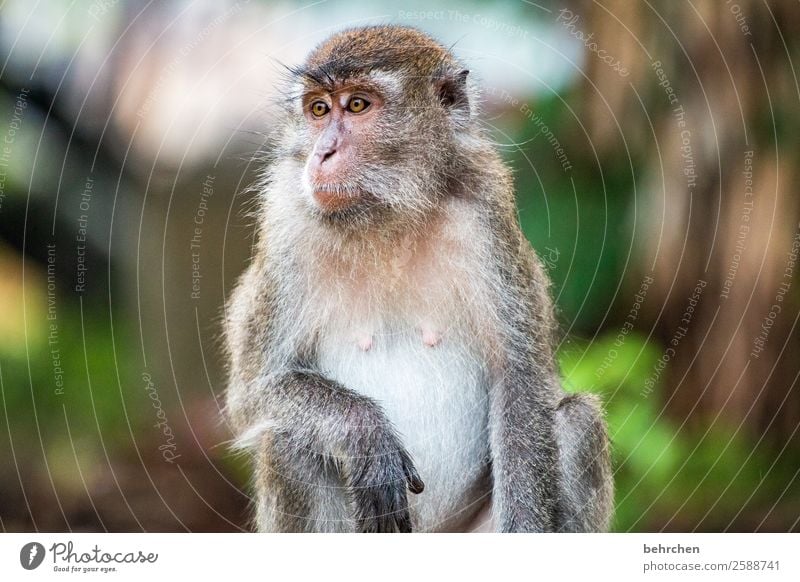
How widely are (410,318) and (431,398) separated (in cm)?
38

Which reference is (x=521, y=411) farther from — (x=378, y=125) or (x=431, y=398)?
(x=378, y=125)

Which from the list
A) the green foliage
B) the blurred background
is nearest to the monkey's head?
the blurred background

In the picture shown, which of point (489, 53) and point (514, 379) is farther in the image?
point (489, 53)

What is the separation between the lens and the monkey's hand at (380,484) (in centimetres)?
394

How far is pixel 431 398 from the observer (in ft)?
14.2

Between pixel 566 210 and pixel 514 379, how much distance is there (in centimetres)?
121

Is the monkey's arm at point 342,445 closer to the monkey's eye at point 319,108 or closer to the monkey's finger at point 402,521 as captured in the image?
the monkey's finger at point 402,521

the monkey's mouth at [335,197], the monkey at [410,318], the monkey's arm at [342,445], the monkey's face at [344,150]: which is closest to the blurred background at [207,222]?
the monkey at [410,318]

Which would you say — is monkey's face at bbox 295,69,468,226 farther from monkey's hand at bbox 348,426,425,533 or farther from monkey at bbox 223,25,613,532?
monkey's hand at bbox 348,426,425,533

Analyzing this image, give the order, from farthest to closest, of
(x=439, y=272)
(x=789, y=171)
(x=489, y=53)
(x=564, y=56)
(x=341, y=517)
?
(x=789, y=171) → (x=564, y=56) → (x=489, y=53) → (x=439, y=272) → (x=341, y=517)

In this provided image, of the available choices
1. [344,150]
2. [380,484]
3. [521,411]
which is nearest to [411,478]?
[380,484]

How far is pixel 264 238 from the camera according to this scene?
460 cm

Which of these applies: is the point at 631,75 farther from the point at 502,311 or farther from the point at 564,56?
the point at 502,311
